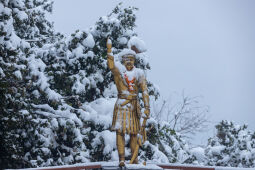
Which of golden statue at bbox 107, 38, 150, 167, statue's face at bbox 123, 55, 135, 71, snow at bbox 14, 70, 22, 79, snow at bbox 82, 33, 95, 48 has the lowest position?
golden statue at bbox 107, 38, 150, 167

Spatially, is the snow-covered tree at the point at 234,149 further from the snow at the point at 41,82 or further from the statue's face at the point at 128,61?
the statue's face at the point at 128,61

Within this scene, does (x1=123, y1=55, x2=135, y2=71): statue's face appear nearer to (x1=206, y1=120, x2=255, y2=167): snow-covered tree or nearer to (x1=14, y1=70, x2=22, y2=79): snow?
(x1=14, y1=70, x2=22, y2=79): snow

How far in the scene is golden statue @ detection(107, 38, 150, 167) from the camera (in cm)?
799

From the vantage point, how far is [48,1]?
20.9m

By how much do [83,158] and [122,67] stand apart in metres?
4.99

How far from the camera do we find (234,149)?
20750 mm

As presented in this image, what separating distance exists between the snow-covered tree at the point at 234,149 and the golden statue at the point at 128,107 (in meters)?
12.4

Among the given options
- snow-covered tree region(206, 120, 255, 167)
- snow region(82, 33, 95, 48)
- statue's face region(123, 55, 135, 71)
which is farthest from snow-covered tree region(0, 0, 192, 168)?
snow-covered tree region(206, 120, 255, 167)

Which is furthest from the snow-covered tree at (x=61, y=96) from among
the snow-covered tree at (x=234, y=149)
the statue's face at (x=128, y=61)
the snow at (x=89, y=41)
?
the snow-covered tree at (x=234, y=149)

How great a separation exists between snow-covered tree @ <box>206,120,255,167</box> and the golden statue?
1238 cm

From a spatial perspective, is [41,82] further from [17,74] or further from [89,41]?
[89,41]

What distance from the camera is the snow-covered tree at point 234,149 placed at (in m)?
19.5

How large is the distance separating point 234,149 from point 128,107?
13.8 metres

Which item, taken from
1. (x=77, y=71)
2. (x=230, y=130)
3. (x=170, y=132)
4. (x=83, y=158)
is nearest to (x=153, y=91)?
(x=170, y=132)
